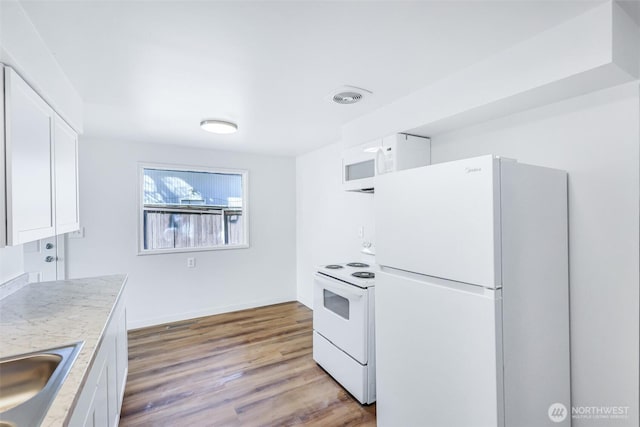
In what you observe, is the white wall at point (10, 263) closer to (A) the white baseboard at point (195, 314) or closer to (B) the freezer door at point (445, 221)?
(A) the white baseboard at point (195, 314)

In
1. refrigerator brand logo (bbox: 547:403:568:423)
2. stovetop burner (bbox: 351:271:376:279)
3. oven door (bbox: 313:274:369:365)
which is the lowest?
refrigerator brand logo (bbox: 547:403:568:423)

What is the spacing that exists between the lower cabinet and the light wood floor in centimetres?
40

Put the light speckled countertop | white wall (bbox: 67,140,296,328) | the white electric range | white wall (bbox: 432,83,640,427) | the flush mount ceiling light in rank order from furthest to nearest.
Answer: white wall (bbox: 67,140,296,328)
the flush mount ceiling light
the white electric range
white wall (bbox: 432,83,640,427)
the light speckled countertop

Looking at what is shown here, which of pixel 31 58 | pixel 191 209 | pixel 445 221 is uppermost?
pixel 31 58

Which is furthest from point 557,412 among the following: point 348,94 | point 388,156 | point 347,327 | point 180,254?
point 180,254

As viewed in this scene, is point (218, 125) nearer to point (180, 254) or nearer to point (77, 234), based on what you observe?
point (180, 254)

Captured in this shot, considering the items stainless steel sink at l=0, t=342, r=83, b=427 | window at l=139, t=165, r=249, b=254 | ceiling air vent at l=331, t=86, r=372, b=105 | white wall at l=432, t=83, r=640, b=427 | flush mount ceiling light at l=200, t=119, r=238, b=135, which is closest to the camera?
stainless steel sink at l=0, t=342, r=83, b=427

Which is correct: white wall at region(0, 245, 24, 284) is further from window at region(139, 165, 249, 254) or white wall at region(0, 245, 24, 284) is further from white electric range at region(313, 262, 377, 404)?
white electric range at region(313, 262, 377, 404)

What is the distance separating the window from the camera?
3695mm

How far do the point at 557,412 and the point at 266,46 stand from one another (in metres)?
2.38

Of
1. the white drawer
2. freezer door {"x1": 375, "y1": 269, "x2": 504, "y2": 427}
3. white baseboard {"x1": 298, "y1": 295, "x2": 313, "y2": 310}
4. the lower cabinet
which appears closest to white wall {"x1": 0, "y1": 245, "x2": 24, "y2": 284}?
the lower cabinet

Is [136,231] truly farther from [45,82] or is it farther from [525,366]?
[525,366]

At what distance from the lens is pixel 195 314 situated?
12.7 ft

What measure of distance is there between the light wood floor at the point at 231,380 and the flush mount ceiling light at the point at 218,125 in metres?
2.19
